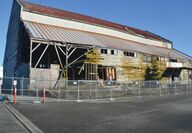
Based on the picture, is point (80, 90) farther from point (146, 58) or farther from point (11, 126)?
point (146, 58)

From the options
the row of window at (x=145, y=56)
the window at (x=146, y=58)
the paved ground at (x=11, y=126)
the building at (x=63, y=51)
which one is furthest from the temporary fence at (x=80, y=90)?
the paved ground at (x=11, y=126)

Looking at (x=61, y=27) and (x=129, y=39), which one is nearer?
(x=61, y=27)

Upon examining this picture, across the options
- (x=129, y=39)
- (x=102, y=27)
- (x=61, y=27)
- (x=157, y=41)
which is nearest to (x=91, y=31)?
(x=102, y=27)

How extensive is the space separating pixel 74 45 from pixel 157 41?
116ft

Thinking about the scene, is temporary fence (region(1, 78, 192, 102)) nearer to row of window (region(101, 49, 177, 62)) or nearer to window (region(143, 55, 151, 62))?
row of window (region(101, 49, 177, 62))

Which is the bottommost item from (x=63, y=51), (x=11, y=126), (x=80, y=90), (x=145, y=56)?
(x=11, y=126)

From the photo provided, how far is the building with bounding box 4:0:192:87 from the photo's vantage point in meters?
35.7

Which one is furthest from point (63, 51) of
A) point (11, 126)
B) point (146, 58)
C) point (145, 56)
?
point (11, 126)

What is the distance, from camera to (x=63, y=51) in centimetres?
3656

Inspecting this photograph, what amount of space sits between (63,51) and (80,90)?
8.96 m

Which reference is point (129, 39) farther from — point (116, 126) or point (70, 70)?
point (116, 126)

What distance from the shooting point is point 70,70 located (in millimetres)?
40969

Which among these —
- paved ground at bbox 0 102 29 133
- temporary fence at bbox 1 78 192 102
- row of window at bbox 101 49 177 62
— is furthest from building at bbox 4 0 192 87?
paved ground at bbox 0 102 29 133

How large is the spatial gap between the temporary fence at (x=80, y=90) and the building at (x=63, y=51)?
2.91 meters
